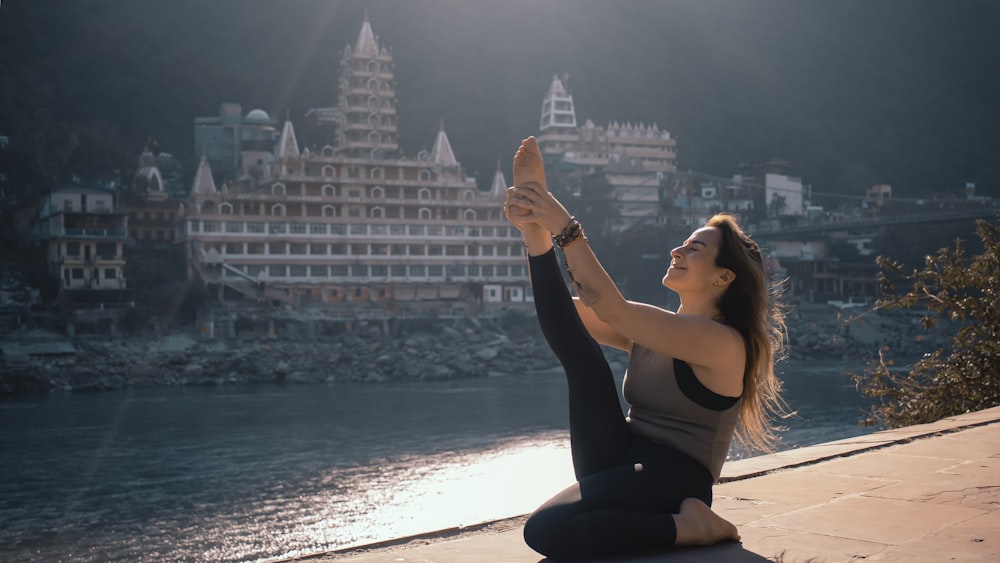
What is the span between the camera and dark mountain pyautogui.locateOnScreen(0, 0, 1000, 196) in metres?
39.8

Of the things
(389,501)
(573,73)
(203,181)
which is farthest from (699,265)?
(573,73)

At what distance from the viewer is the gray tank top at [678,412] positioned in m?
1.66

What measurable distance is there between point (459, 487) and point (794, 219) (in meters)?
31.5

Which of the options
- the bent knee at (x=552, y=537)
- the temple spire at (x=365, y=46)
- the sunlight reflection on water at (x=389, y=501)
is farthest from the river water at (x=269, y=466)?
the temple spire at (x=365, y=46)

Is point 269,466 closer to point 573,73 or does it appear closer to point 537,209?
point 537,209

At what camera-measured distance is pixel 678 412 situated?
65.9 inches

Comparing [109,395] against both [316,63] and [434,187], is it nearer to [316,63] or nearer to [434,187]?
[434,187]

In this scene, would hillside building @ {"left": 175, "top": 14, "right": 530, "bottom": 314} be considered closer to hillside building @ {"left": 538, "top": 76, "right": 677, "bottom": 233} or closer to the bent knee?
hillside building @ {"left": 538, "top": 76, "right": 677, "bottom": 233}

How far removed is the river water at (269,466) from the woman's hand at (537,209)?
10.8ft

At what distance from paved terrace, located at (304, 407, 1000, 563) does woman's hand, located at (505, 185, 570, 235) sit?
1.82 feet

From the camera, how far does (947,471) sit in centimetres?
245

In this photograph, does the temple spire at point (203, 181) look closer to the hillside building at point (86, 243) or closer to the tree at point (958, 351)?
the hillside building at point (86, 243)

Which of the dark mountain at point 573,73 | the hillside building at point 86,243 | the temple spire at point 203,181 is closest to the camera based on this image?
the hillside building at point 86,243

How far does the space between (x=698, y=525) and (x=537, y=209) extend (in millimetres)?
588
